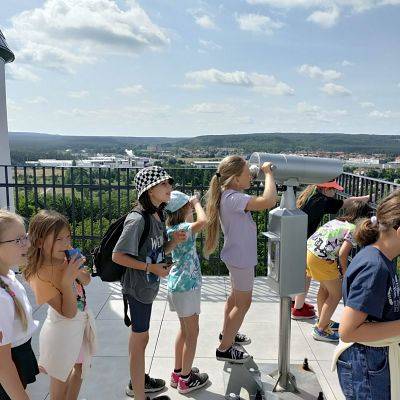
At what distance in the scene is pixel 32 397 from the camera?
2947 mm

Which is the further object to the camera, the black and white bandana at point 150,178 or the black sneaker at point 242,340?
the black sneaker at point 242,340

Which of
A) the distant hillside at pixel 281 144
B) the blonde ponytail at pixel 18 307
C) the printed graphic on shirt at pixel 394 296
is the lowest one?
the blonde ponytail at pixel 18 307

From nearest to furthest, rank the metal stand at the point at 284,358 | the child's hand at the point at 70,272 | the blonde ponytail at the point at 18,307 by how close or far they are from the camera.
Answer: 1. the blonde ponytail at the point at 18,307
2. the child's hand at the point at 70,272
3. the metal stand at the point at 284,358

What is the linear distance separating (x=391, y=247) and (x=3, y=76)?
7.53 meters

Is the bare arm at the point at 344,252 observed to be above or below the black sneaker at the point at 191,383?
above

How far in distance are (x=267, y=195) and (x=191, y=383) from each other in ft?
4.98

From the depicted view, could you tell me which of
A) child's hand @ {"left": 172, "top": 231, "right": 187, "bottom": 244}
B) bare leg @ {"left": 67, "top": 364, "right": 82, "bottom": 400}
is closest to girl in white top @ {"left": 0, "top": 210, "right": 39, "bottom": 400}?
bare leg @ {"left": 67, "top": 364, "right": 82, "bottom": 400}

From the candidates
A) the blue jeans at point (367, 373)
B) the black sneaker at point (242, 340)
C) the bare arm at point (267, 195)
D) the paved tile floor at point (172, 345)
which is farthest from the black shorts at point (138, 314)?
the black sneaker at point (242, 340)

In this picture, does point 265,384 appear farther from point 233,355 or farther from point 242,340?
point 242,340

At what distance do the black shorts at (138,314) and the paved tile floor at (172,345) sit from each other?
2.47 ft

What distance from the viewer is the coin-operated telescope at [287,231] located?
95.7 inches

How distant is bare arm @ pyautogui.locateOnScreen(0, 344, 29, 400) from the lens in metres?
1.65

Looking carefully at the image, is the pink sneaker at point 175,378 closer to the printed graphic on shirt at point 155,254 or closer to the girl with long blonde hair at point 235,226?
the girl with long blonde hair at point 235,226

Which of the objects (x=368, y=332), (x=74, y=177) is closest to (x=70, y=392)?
(x=368, y=332)
